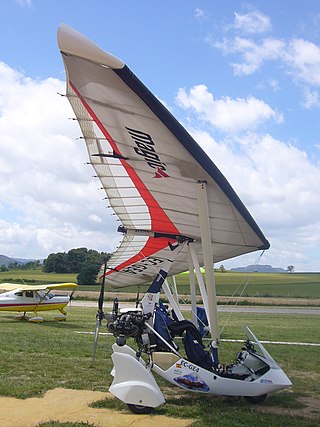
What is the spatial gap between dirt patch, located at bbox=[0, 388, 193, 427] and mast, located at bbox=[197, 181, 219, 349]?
127 centimetres

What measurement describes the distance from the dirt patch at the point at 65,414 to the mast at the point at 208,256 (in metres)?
1.27

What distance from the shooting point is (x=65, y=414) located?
5230mm

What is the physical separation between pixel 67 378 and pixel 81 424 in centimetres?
240

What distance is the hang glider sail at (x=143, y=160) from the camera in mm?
3855

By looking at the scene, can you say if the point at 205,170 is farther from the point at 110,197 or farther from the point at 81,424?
the point at 81,424

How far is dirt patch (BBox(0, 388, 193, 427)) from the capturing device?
4965mm

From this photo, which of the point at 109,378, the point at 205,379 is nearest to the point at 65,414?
the point at 205,379

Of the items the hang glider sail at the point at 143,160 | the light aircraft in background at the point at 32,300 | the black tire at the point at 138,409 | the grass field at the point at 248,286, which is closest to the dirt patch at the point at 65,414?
the black tire at the point at 138,409

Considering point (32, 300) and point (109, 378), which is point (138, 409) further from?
point (32, 300)

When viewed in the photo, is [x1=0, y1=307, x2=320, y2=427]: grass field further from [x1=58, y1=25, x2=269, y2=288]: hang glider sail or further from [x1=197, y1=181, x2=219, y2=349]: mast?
[x1=58, y1=25, x2=269, y2=288]: hang glider sail

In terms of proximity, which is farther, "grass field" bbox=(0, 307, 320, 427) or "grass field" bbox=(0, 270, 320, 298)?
"grass field" bbox=(0, 270, 320, 298)

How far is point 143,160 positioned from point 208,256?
1440mm

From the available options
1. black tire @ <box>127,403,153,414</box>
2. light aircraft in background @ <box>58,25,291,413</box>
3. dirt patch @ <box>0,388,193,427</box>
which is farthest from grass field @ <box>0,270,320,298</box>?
black tire @ <box>127,403,153,414</box>

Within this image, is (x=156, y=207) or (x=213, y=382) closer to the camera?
(x=213, y=382)
